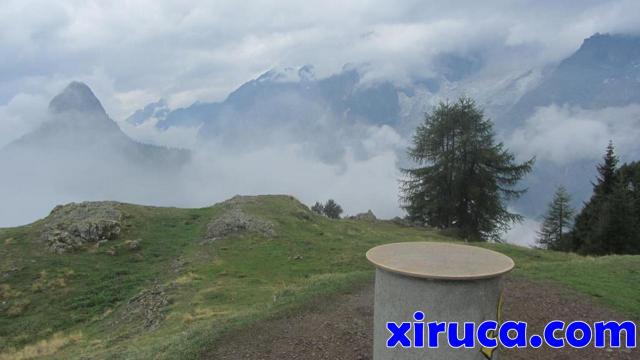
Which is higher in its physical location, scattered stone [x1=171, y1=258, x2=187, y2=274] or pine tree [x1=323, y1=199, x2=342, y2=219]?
pine tree [x1=323, y1=199, x2=342, y2=219]

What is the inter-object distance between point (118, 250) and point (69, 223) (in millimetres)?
5437

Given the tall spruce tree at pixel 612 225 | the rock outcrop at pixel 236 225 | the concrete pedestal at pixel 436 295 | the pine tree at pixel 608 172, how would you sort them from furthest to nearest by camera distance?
the pine tree at pixel 608 172, the tall spruce tree at pixel 612 225, the rock outcrop at pixel 236 225, the concrete pedestal at pixel 436 295

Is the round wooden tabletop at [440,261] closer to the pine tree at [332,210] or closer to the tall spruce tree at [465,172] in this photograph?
the tall spruce tree at [465,172]

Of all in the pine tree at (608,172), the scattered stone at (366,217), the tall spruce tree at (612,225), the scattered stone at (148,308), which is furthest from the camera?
the pine tree at (608,172)

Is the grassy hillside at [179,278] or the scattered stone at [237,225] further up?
the scattered stone at [237,225]

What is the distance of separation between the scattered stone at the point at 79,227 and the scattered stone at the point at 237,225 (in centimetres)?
697

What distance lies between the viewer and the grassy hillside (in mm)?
17141

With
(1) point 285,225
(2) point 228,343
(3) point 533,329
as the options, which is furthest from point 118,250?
(3) point 533,329

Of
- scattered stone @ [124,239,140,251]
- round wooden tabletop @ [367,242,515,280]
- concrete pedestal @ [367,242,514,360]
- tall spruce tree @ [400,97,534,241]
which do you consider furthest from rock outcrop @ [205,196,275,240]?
concrete pedestal @ [367,242,514,360]

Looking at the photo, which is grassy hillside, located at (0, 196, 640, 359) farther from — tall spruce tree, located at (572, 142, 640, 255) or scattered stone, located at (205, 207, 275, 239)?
tall spruce tree, located at (572, 142, 640, 255)

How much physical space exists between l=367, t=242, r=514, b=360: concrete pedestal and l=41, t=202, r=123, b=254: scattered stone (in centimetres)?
2930

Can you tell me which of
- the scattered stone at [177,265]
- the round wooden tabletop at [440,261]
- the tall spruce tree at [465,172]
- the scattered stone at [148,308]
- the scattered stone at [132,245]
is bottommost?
the scattered stone at [148,308]

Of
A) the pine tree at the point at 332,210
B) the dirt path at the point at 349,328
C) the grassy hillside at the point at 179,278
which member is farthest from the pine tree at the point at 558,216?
the dirt path at the point at 349,328

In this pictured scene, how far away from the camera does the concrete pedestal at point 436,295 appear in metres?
8.27
